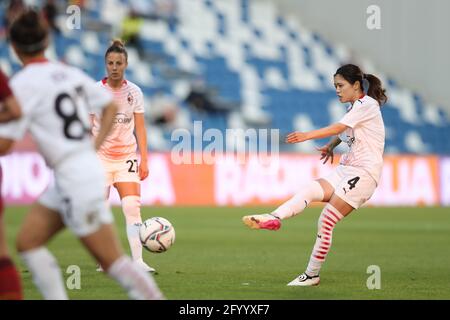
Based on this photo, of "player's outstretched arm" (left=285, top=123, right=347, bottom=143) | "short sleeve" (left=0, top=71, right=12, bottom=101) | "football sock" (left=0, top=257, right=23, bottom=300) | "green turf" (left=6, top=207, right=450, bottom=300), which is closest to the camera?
"short sleeve" (left=0, top=71, right=12, bottom=101)

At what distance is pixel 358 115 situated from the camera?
9.17 m

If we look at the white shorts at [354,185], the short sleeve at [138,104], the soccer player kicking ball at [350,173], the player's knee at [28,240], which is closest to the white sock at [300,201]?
the soccer player kicking ball at [350,173]

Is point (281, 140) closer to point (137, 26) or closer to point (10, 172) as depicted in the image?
point (137, 26)

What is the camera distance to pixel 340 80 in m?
9.26

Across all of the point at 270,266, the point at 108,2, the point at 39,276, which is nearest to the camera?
the point at 39,276

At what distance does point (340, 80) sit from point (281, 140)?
58.9 ft

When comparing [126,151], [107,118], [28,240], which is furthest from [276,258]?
[28,240]

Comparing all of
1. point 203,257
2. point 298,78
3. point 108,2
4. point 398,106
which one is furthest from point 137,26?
point 203,257

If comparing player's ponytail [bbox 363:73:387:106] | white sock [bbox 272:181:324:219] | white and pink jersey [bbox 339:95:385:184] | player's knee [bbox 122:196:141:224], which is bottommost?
player's knee [bbox 122:196:141:224]

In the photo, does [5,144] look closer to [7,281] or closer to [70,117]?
[70,117]

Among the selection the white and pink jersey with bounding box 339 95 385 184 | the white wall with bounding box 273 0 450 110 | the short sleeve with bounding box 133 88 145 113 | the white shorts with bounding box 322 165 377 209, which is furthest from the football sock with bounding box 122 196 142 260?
the white wall with bounding box 273 0 450 110

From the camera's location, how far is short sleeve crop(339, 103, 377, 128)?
9133 mm

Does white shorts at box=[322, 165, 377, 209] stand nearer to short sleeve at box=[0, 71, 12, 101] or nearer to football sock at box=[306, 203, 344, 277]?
football sock at box=[306, 203, 344, 277]

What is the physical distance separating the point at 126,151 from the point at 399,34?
75.6 ft
